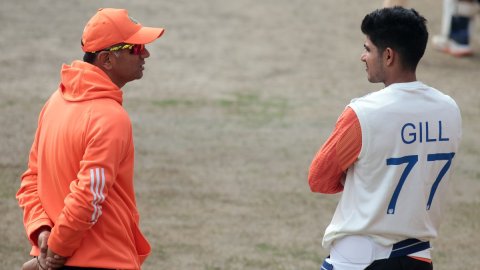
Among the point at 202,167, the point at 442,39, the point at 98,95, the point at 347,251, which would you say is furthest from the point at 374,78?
the point at 442,39

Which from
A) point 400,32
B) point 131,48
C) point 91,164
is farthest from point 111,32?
point 400,32

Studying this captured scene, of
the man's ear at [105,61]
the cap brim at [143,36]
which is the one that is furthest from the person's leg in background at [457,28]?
the man's ear at [105,61]

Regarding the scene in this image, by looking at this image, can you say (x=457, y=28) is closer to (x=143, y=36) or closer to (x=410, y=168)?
(x=410, y=168)

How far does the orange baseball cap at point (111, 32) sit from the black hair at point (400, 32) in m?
0.94

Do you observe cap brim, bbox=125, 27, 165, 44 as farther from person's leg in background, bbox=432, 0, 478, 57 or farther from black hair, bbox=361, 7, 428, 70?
person's leg in background, bbox=432, 0, 478, 57

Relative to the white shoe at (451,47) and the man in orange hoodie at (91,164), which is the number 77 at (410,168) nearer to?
the man in orange hoodie at (91,164)

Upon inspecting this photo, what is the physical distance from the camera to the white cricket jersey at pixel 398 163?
12.2 ft

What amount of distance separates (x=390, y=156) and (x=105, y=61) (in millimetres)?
1248

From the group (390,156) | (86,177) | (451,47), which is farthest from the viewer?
(451,47)

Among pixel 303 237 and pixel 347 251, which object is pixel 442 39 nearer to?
pixel 303 237

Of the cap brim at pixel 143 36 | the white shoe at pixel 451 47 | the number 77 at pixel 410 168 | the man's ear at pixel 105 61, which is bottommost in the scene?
the white shoe at pixel 451 47

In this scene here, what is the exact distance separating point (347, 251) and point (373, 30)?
0.93 m

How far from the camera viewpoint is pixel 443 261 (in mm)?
6793

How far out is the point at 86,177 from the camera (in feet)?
11.6
